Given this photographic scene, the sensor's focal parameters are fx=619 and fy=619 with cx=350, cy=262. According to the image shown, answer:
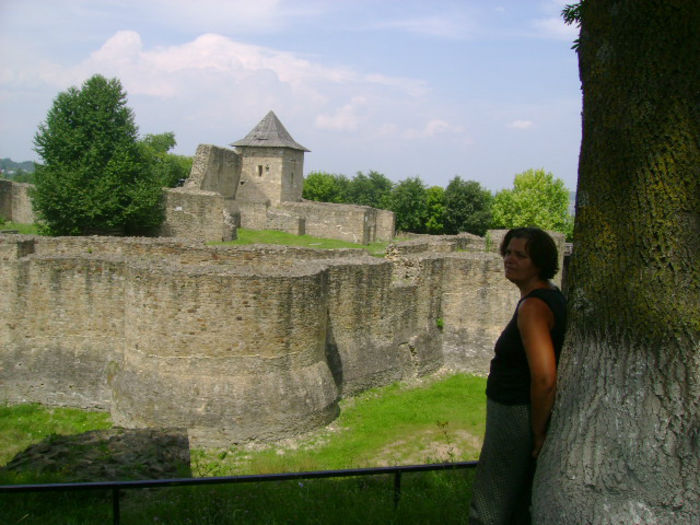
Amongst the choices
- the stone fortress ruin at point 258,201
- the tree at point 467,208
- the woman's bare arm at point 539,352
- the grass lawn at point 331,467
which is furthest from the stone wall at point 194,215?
the tree at point 467,208

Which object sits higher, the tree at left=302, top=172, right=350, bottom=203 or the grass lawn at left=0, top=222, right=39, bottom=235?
the tree at left=302, top=172, right=350, bottom=203

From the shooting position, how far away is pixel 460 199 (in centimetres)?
5150

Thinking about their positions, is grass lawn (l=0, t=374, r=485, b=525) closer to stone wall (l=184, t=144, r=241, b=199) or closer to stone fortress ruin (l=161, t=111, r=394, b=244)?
stone fortress ruin (l=161, t=111, r=394, b=244)

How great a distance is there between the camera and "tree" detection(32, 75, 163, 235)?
25355 mm

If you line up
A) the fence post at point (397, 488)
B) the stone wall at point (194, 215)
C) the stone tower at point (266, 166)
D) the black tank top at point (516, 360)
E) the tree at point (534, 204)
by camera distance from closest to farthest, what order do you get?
the black tank top at point (516, 360) → the fence post at point (397, 488) → the stone wall at point (194, 215) → the stone tower at point (266, 166) → the tree at point (534, 204)

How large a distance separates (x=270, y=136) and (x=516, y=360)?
35.9m

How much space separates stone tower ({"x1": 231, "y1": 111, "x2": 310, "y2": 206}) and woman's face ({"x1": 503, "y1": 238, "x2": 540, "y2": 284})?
3334 cm

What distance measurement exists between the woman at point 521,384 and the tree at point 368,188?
82.5 m

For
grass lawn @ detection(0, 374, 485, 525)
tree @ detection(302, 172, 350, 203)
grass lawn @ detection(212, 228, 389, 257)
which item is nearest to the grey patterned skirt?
grass lawn @ detection(0, 374, 485, 525)

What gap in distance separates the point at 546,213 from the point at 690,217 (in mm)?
49191

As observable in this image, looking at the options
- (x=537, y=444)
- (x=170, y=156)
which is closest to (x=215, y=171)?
(x=537, y=444)

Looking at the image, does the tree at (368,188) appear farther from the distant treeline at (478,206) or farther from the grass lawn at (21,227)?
the grass lawn at (21,227)

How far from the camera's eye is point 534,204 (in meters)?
51.5

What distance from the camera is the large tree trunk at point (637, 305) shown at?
3764 mm
